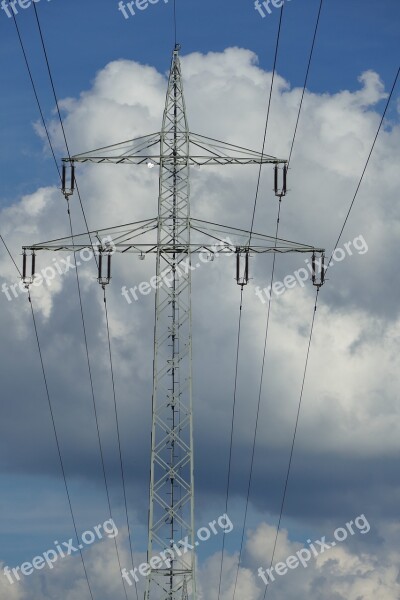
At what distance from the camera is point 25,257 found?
108m

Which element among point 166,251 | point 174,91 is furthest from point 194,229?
point 174,91

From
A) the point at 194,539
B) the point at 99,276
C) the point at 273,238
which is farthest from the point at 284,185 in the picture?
the point at 194,539

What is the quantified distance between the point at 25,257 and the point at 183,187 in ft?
35.2

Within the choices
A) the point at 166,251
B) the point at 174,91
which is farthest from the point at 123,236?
the point at 174,91

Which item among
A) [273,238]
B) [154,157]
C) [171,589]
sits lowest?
[171,589]

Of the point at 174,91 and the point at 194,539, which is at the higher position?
the point at 174,91

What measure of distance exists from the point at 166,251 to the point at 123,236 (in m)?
2.78

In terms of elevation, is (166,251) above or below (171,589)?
above

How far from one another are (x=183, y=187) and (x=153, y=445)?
16.0 m

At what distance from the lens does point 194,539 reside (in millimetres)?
106875

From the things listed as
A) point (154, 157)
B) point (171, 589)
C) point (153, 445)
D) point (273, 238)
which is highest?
point (154, 157)

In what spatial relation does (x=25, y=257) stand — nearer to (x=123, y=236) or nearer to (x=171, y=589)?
(x=123, y=236)

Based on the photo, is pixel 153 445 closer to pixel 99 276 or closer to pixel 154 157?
pixel 99 276

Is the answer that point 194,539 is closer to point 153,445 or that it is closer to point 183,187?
point 153,445
